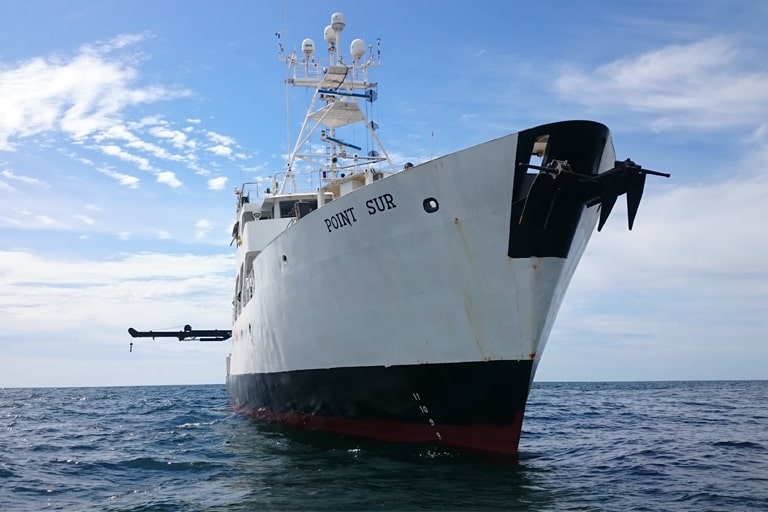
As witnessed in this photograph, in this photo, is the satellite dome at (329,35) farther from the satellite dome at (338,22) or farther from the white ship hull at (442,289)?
the white ship hull at (442,289)

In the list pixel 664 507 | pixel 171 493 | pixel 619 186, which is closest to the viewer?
pixel 664 507

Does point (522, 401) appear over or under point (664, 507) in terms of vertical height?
over

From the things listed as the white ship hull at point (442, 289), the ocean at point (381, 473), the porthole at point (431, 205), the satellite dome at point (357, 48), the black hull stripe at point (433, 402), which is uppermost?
the satellite dome at point (357, 48)

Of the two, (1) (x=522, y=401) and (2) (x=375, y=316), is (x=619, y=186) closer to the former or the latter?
(1) (x=522, y=401)

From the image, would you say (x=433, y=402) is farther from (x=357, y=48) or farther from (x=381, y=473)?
(x=357, y=48)

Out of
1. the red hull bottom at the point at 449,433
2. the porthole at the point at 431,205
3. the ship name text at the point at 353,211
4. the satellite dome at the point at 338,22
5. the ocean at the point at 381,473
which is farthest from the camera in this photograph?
the satellite dome at the point at 338,22

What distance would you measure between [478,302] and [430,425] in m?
2.70

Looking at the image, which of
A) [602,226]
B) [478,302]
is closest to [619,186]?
[602,226]

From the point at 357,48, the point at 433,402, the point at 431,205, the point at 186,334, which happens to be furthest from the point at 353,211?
the point at 186,334

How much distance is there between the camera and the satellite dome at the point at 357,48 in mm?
21484

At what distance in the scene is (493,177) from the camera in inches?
439

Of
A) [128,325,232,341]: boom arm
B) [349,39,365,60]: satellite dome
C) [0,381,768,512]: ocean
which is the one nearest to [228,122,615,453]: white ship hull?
[0,381,768,512]: ocean

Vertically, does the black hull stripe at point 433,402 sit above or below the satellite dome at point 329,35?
below

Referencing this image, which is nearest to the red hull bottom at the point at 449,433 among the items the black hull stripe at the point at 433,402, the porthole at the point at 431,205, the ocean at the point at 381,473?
the black hull stripe at the point at 433,402
